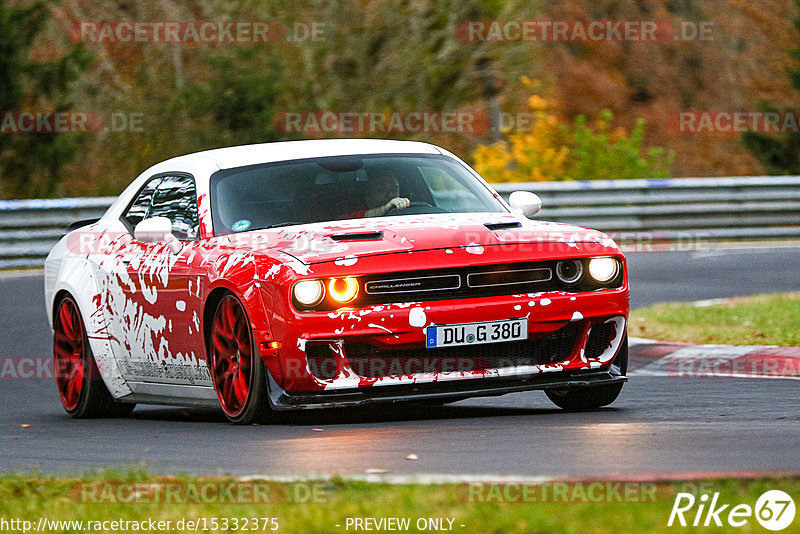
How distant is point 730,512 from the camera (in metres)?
5.09

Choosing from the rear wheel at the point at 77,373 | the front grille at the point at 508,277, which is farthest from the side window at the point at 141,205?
the front grille at the point at 508,277

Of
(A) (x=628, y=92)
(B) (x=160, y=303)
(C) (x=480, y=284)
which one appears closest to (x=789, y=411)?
(C) (x=480, y=284)

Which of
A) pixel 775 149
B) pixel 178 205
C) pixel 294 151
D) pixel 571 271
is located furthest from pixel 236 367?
pixel 775 149

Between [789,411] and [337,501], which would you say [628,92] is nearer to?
[789,411]

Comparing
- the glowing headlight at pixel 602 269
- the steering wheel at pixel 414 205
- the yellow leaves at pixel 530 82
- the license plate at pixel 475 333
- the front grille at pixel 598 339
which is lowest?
the front grille at pixel 598 339

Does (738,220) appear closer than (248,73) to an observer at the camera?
Yes

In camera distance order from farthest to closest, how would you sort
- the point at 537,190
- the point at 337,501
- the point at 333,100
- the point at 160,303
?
the point at 333,100
the point at 537,190
the point at 160,303
the point at 337,501

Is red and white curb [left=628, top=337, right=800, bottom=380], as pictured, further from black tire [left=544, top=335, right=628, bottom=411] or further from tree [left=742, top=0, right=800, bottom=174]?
tree [left=742, top=0, right=800, bottom=174]

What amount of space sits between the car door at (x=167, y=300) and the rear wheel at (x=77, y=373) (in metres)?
0.45

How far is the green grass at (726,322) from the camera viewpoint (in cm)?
1205

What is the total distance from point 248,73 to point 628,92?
20344 millimetres

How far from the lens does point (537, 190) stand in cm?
2323

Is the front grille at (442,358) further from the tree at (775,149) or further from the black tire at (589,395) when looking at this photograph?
the tree at (775,149)

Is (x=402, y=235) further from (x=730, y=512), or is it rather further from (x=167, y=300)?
(x=730, y=512)
